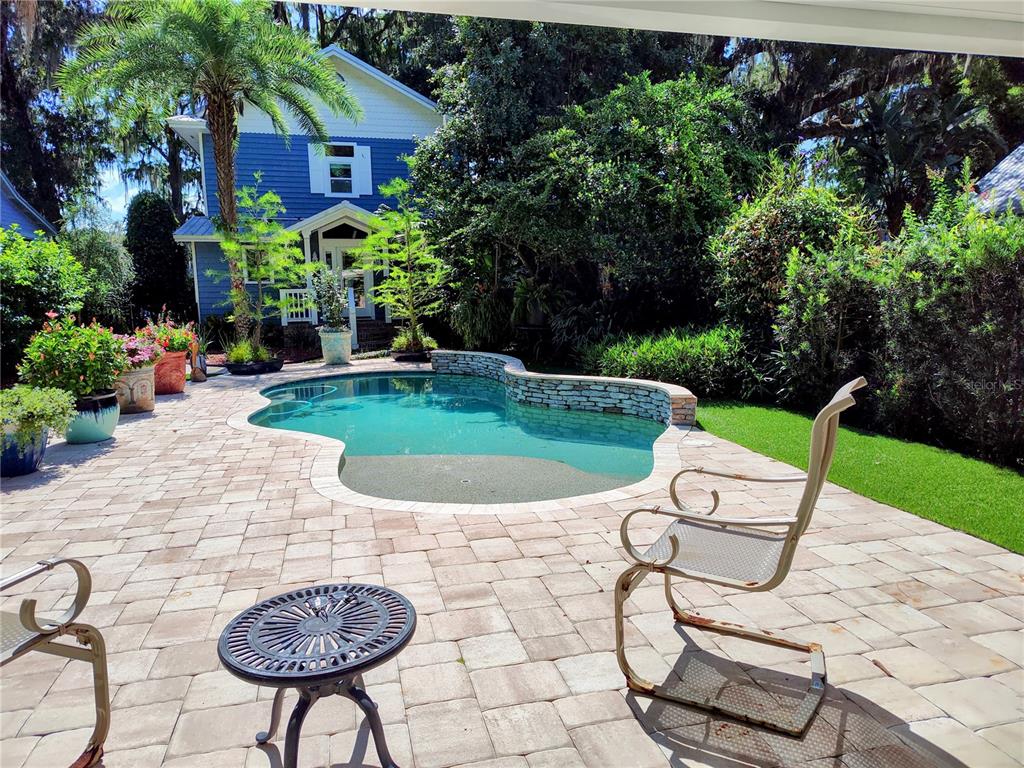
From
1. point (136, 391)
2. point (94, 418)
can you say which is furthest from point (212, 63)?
point (94, 418)

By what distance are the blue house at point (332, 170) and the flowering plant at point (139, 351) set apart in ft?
25.4

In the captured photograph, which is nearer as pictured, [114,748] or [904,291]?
[114,748]

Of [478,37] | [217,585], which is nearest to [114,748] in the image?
[217,585]

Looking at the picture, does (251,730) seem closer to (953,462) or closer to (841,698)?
(841,698)

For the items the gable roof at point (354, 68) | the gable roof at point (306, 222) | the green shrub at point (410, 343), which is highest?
the gable roof at point (354, 68)

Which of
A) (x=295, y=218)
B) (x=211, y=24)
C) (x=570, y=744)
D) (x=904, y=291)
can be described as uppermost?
(x=211, y=24)

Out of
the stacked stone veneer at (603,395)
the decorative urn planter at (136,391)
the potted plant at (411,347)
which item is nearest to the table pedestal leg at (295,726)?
the stacked stone veneer at (603,395)

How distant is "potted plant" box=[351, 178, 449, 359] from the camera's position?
1436 centimetres

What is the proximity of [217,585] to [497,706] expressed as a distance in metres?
1.99

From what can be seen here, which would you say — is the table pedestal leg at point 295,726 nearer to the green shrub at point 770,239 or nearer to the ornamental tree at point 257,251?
the green shrub at point 770,239

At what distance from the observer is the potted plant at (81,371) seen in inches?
272

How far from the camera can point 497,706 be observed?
103 inches

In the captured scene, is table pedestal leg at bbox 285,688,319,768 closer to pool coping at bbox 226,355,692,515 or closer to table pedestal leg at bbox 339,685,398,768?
table pedestal leg at bbox 339,685,398,768

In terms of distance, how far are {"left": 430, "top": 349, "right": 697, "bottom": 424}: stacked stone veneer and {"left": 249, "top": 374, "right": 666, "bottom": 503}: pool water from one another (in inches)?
7.1
